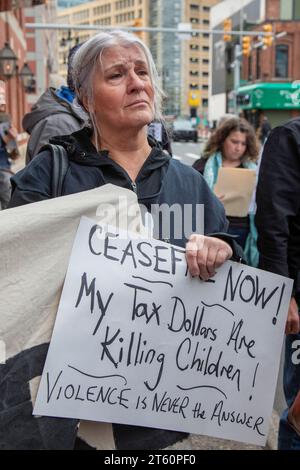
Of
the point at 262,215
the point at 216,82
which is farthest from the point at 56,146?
the point at 216,82

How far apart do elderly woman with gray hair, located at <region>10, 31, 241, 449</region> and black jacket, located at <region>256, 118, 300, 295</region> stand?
657 millimetres

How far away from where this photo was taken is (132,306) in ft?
5.76

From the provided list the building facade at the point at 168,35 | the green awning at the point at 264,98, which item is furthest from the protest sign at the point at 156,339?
the green awning at the point at 264,98

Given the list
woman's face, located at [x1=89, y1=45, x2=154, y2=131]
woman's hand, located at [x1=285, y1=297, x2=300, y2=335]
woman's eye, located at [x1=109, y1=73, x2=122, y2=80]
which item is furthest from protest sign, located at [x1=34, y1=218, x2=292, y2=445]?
woman's hand, located at [x1=285, y1=297, x2=300, y2=335]

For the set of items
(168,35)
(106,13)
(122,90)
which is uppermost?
(168,35)

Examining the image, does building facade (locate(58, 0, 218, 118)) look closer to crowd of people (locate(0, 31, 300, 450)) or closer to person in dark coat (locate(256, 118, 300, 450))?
crowd of people (locate(0, 31, 300, 450))

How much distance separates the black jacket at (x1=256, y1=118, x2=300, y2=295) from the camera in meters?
2.61

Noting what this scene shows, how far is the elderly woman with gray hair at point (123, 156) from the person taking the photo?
6.04ft

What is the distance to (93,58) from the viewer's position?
1.95m

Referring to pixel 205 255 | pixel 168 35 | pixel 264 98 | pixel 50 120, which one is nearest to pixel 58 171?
pixel 205 255

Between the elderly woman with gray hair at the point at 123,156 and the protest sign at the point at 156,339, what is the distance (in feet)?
0.25

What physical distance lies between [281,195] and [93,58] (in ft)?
3.54

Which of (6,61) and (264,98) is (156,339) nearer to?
(6,61)
